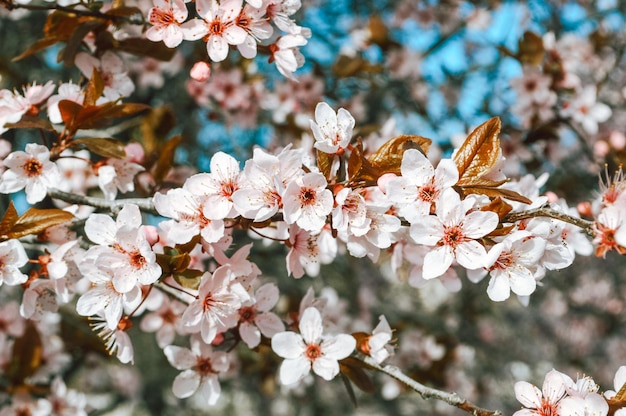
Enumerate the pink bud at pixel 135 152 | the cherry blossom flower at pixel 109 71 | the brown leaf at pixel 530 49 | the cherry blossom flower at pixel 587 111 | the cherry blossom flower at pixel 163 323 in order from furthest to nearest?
the cherry blossom flower at pixel 587 111, the brown leaf at pixel 530 49, the cherry blossom flower at pixel 163 323, the pink bud at pixel 135 152, the cherry blossom flower at pixel 109 71

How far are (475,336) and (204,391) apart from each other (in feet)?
10.1

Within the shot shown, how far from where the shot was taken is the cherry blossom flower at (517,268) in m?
1.28

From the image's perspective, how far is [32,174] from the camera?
5.00 feet

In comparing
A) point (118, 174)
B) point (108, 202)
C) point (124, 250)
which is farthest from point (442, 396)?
point (118, 174)

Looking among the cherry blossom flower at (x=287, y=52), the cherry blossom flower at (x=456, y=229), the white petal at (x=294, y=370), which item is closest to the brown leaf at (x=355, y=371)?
the white petal at (x=294, y=370)

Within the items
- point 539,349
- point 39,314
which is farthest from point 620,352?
point 39,314

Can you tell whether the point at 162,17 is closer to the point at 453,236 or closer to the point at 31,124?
the point at 31,124

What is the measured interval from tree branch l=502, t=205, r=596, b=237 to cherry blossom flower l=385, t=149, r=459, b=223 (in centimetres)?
14

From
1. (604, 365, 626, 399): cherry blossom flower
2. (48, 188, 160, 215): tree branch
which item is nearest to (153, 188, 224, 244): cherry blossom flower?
(48, 188, 160, 215): tree branch

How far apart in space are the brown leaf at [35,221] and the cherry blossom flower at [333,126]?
60 centimetres

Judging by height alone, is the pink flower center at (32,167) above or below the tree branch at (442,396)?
above

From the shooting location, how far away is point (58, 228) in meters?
1.56

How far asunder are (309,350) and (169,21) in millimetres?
865

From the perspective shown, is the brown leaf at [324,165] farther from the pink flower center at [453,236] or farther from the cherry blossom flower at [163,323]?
the cherry blossom flower at [163,323]
